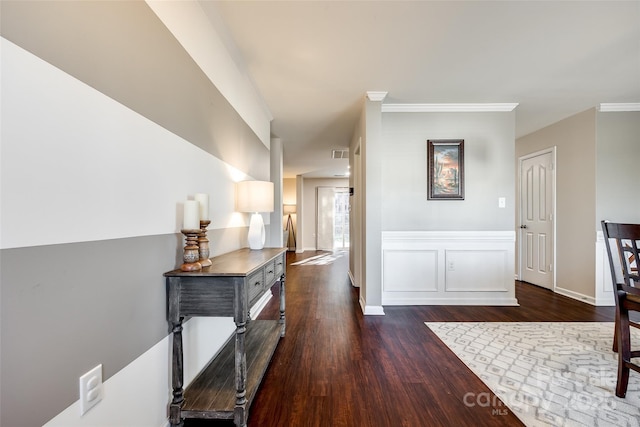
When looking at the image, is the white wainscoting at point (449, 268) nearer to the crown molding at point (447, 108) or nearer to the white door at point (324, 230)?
the crown molding at point (447, 108)

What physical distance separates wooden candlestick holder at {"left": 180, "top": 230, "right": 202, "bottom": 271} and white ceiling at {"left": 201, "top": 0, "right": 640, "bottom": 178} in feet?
4.62

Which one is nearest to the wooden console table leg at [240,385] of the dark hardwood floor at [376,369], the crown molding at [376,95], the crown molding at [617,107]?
the dark hardwood floor at [376,369]

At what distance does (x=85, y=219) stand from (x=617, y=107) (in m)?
5.03

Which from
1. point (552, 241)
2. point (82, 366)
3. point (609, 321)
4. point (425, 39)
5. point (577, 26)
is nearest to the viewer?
point (82, 366)

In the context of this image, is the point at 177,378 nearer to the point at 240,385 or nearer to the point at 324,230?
the point at 240,385

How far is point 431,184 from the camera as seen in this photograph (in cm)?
322

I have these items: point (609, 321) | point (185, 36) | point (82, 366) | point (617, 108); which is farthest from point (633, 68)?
point (82, 366)

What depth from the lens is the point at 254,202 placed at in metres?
2.15

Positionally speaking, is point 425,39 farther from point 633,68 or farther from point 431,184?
point 633,68

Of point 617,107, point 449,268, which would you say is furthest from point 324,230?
point 617,107

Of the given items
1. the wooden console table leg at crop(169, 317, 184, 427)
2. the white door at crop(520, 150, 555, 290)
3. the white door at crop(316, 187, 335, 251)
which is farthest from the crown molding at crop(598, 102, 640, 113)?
the white door at crop(316, 187, 335, 251)

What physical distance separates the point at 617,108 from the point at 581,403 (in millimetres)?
3527

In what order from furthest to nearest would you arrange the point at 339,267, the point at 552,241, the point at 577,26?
1. the point at 339,267
2. the point at 552,241
3. the point at 577,26

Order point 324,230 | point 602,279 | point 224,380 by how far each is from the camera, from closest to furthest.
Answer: point 224,380 → point 602,279 → point 324,230
